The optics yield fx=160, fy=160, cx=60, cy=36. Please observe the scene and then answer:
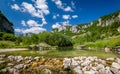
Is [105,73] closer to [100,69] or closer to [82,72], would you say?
[100,69]

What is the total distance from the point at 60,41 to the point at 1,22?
5912cm

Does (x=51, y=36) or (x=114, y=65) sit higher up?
(x=51, y=36)

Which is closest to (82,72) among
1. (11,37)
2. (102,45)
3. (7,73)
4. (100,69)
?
(100,69)

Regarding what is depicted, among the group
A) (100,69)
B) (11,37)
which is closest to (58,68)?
(100,69)

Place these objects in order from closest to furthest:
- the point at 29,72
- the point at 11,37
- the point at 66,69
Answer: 1. the point at 29,72
2. the point at 66,69
3. the point at 11,37

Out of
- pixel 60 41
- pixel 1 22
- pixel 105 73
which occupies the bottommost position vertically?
pixel 105 73

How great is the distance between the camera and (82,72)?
16.7 meters

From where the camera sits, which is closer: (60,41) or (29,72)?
(29,72)

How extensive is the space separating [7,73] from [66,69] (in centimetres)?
656

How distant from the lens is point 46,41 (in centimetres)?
14588

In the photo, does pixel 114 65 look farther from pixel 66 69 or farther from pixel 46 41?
pixel 46 41

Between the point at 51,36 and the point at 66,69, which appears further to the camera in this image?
the point at 51,36

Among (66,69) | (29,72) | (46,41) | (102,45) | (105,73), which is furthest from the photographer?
(46,41)

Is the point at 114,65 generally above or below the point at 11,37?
below
